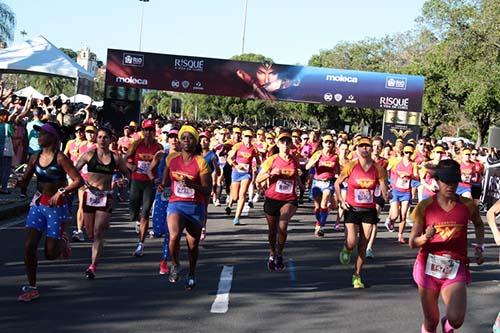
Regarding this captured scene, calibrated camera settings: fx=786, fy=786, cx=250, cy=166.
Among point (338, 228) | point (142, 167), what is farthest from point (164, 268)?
point (338, 228)


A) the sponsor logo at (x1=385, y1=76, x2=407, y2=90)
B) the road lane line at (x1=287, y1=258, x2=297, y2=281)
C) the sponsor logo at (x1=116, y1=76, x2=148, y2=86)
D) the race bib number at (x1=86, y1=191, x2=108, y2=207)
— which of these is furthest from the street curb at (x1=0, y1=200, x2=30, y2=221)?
the sponsor logo at (x1=385, y1=76, x2=407, y2=90)

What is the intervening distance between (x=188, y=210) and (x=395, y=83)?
873 inches

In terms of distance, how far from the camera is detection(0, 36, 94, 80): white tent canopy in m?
21.1

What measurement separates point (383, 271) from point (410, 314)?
2.74m

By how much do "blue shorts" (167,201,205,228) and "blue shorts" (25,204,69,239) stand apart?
4.26 feet

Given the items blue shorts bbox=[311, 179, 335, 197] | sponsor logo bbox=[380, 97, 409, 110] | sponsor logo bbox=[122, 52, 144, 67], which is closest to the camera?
blue shorts bbox=[311, 179, 335, 197]

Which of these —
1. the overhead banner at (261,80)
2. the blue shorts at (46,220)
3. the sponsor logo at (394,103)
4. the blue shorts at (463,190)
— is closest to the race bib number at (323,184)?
the blue shorts at (463,190)

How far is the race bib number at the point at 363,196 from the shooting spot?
9.52 m

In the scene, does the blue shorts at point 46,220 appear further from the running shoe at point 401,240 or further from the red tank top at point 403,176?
the red tank top at point 403,176

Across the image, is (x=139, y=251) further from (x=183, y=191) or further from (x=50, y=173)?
(x=50, y=173)

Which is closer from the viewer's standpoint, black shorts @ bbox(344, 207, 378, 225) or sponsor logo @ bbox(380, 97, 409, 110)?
black shorts @ bbox(344, 207, 378, 225)

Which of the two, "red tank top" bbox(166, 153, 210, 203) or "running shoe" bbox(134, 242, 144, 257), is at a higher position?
"red tank top" bbox(166, 153, 210, 203)

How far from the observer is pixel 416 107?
96.9 feet

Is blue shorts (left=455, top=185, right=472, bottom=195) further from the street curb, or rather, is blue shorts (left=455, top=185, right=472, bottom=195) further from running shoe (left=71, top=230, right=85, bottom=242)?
the street curb
